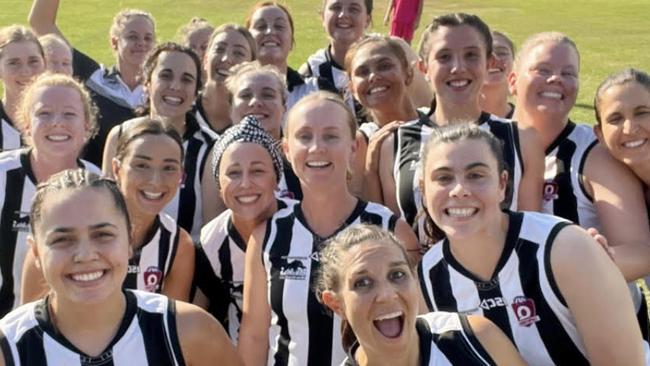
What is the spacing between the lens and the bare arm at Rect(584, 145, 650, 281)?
4594 mm

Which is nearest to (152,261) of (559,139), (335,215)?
(335,215)

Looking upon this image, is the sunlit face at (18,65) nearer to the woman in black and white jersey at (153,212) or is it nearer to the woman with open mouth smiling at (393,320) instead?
the woman in black and white jersey at (153,212)

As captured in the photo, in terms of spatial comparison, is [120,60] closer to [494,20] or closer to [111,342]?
[111,342]

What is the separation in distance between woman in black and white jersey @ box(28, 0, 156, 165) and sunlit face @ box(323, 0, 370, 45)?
5.34 ft

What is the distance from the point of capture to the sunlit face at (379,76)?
18.4ft

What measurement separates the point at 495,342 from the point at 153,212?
6.63 feet

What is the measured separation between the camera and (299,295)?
4.37m

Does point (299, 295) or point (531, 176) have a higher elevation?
point (531, 176)

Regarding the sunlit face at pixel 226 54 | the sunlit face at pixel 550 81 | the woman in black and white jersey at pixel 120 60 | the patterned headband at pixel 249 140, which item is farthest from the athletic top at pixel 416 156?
the woman in black and white jersey at pixel 120 60

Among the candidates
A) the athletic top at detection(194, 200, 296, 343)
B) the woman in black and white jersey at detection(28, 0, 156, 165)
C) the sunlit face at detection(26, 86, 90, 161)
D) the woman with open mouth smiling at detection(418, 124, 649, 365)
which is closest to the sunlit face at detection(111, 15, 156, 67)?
the woman in black and white jersey at detection(28, 0, 156, 165)

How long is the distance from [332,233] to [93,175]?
4.03 feet

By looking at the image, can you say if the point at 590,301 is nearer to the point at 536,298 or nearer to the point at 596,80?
the point at 536,298

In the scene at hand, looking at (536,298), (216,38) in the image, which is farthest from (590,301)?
(216,38)

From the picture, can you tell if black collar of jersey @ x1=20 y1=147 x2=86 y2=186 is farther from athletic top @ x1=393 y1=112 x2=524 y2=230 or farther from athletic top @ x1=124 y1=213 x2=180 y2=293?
athletic top @ x1=393 y1=112 x2=524 y2=230
